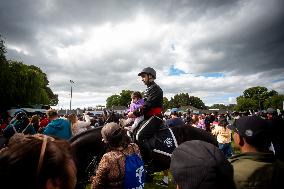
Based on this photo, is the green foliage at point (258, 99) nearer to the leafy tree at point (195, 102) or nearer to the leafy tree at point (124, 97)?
the leafy tree at point (195, 102)

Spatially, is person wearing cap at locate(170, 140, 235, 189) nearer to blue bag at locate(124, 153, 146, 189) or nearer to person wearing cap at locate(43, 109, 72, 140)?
blue bag at locate(124, 153, 146, 189)

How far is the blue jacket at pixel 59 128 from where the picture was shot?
6383mm

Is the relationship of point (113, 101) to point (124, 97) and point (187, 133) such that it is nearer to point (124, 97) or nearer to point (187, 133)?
point (124, 97)

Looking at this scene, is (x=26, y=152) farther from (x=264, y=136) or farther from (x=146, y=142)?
(x=146, y=142)

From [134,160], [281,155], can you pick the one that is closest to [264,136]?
[134,160]

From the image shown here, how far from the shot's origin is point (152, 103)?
7012 millimetres

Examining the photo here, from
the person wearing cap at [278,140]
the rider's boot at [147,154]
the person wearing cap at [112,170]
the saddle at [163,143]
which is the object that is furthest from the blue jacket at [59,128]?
the person wearing cap at [278,140]

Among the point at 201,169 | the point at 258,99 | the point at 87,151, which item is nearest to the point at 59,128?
the point at 87,151

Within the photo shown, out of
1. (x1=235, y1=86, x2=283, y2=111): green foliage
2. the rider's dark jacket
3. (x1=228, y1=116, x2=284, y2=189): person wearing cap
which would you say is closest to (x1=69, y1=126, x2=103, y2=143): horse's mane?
the rider's dark jacket

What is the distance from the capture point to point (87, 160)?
21.4 ft

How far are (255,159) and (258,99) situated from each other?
167 meters

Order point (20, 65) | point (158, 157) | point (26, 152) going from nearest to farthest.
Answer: point (26, 152) < point (158, 157) < point (20, 65)

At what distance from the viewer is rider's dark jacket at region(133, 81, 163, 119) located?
6.98 m

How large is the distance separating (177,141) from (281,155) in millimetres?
2814
